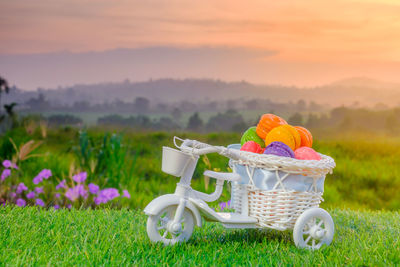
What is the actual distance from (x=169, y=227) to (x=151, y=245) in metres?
0.22

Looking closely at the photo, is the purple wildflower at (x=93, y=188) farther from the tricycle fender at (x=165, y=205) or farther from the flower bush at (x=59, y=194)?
the tricycle fender at (x=165, y=205)

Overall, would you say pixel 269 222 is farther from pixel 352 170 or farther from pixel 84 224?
pixel 352 170

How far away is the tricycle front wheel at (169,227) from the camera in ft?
10.4

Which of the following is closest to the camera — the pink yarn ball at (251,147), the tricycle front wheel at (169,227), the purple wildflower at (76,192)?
the tricycle front wheel at (169,227)

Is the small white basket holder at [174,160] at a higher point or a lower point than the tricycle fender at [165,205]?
higher

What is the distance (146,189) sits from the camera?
243 inches

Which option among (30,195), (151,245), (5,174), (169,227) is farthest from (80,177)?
(169,227)

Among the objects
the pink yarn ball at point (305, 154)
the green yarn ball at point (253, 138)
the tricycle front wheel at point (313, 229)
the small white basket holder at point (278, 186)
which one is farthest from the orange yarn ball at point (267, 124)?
the tricycle front wheel at point (313, 229)

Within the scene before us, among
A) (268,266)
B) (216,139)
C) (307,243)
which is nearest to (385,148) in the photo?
(216,139)

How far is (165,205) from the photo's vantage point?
10.3 feet

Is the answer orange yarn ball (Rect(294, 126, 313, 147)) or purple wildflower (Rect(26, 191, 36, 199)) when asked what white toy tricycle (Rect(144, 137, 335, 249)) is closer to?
orange yarn ball (Rect(294, 126, 313, 147))

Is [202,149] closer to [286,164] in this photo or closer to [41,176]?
[286,164]

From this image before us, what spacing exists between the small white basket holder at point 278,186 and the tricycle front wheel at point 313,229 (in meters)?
0.07

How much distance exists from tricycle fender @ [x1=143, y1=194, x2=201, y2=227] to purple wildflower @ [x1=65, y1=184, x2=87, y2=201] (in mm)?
2329
